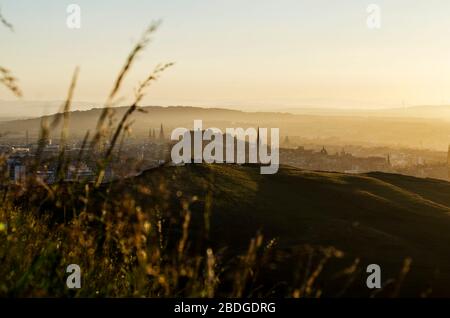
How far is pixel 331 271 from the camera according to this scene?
1178cm

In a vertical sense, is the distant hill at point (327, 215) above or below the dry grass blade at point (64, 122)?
below

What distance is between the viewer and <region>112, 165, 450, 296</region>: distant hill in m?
12.9

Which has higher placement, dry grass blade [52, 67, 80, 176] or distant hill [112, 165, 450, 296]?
dry grass blade [52, 67, 80, 176]

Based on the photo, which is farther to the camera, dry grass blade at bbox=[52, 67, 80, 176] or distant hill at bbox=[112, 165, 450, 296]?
distant hill at bbox=[112, 165, 450, 296]

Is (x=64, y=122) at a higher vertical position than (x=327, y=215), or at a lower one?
higher

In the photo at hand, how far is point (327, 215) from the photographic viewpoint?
17078mm

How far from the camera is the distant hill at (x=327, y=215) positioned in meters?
12.9

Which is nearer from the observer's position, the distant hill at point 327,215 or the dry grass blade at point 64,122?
the dry grass blade at point 64,122

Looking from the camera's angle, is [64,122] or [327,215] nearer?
[64,122]
